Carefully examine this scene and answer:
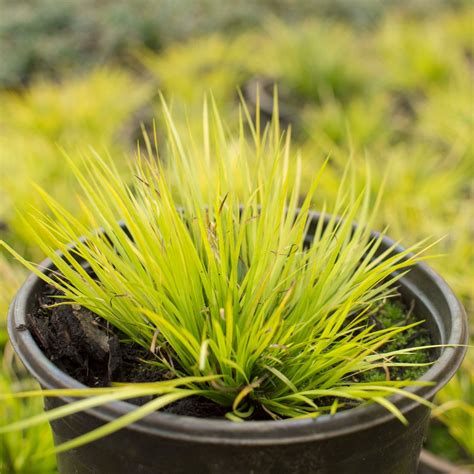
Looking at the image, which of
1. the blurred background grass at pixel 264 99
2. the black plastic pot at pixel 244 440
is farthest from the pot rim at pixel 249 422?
the blurred background grass at pixel 264 99

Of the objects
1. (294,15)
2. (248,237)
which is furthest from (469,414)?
(294,15)

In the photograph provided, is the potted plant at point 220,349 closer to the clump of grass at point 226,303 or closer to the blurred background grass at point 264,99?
the clump of grass at point 226,303

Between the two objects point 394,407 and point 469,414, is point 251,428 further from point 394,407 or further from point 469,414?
point 469,414

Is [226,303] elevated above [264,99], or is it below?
above

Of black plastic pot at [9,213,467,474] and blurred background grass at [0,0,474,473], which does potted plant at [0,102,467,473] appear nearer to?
black plastic pot at [9,213,467,474]

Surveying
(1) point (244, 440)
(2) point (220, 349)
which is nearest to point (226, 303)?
(2) point (220, 349)

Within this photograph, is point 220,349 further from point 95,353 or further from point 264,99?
point 264,99

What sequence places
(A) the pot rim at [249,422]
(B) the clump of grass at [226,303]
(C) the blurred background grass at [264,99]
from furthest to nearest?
(C) the blurred background grass at [264,99] → (B) the clump of grass at [226,303] → (A) the pot rim at [249,422]
